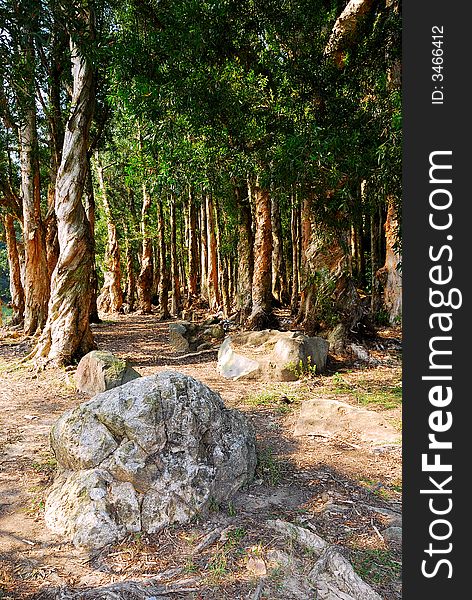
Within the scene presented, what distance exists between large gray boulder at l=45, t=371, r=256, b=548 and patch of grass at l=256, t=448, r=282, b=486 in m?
0.23

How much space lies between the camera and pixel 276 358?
30.0ft

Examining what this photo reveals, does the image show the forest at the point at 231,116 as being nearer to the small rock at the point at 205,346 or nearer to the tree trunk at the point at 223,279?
the small rock at the point at 205,346

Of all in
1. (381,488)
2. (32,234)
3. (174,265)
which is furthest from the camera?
(174,265)

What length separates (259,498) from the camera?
14.2ft

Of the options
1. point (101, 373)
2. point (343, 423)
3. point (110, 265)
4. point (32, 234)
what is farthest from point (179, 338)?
point (110, 265)

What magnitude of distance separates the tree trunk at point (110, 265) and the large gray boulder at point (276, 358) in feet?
42.9

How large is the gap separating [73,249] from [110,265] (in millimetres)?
12900

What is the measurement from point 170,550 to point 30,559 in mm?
967

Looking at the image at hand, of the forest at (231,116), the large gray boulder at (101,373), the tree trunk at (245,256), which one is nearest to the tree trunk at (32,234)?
the forest at (231,116)

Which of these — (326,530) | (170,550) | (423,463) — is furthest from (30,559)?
(423,463)

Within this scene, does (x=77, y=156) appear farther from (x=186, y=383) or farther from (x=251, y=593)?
(x=251, y=593)

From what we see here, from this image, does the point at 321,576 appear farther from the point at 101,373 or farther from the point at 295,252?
the point at 295,252

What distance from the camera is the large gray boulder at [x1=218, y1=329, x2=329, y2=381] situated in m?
8.95

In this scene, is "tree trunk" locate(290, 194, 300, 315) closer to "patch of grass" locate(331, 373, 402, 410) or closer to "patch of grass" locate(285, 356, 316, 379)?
"patch of grass" locate(285, 356, 316, 379)
